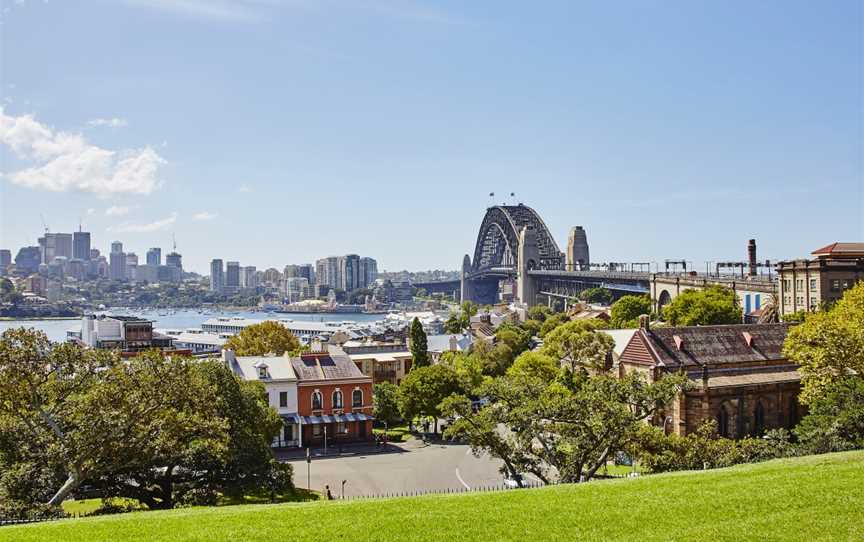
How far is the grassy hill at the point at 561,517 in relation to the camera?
14.4m

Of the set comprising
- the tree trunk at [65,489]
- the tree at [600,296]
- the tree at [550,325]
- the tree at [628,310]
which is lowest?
the tree trunk at [65,489]

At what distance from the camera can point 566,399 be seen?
24.5 m

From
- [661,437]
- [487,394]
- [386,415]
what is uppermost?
[487,394]

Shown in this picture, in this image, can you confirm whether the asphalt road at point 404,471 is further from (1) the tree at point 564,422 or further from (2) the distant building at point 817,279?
(2) the distant building at point 817,279

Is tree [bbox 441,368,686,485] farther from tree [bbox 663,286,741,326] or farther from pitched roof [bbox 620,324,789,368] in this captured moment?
tree [bbox 663,286,741,326]

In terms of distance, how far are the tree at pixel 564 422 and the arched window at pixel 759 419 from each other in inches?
692

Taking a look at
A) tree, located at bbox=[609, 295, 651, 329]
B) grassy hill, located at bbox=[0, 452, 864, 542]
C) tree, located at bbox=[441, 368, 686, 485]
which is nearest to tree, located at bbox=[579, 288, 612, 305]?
tree, located at bbox=[609, 295, 651, 329]

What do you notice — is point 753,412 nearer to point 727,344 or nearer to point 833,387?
point 727,344

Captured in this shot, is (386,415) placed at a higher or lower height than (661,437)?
lower

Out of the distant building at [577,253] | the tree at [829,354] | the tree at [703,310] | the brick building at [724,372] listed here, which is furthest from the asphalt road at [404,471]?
the distant building at [577,253]

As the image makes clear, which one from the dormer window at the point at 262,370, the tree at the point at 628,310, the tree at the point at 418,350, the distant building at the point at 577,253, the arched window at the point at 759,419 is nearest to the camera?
the arched window at the point at 759,419

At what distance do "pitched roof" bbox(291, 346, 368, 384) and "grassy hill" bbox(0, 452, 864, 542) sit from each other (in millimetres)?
29865

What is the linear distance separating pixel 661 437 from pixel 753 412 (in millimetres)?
16231

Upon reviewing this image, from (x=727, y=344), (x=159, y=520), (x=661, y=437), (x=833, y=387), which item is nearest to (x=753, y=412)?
(x=727, y=344)
